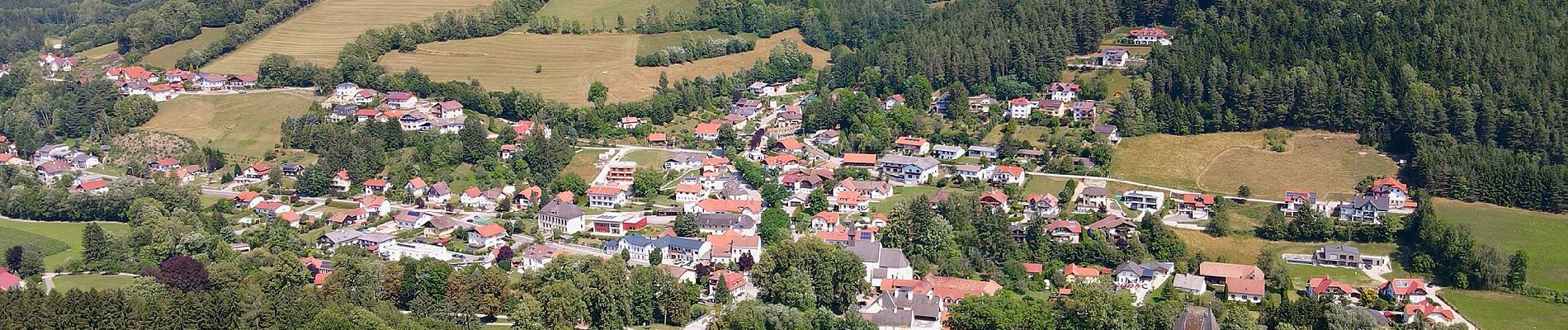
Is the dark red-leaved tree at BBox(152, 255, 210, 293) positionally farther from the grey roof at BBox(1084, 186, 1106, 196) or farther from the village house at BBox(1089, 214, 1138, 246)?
the grey roof at BBox(1084, 186, 1106, 196)

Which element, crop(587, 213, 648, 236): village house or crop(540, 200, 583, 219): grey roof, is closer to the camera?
crop(587, 213, 648, 236): village house

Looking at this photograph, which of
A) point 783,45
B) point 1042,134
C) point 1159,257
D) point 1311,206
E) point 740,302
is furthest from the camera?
point 783,45

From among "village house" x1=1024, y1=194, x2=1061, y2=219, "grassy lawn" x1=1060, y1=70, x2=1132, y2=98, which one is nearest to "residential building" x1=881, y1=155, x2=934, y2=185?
"village house" x1=1024, y1=194, x2=1061, y2=219

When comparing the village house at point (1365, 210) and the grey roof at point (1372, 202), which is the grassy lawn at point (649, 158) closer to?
the village house at point (1365, 210)

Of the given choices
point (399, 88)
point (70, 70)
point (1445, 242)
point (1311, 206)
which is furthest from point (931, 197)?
point (70, 70)

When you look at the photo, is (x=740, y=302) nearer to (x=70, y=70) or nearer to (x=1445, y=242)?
(x=1445, y=242)

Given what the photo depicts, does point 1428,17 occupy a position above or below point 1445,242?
above

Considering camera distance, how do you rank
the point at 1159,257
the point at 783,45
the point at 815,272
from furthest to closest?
the point at 783,45 → the point at 1159,257 → the point at 815,272

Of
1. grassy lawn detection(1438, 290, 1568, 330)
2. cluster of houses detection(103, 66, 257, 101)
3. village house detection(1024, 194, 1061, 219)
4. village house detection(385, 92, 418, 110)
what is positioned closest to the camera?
grassy lawn detection(1438, 290, 1568, 330)
